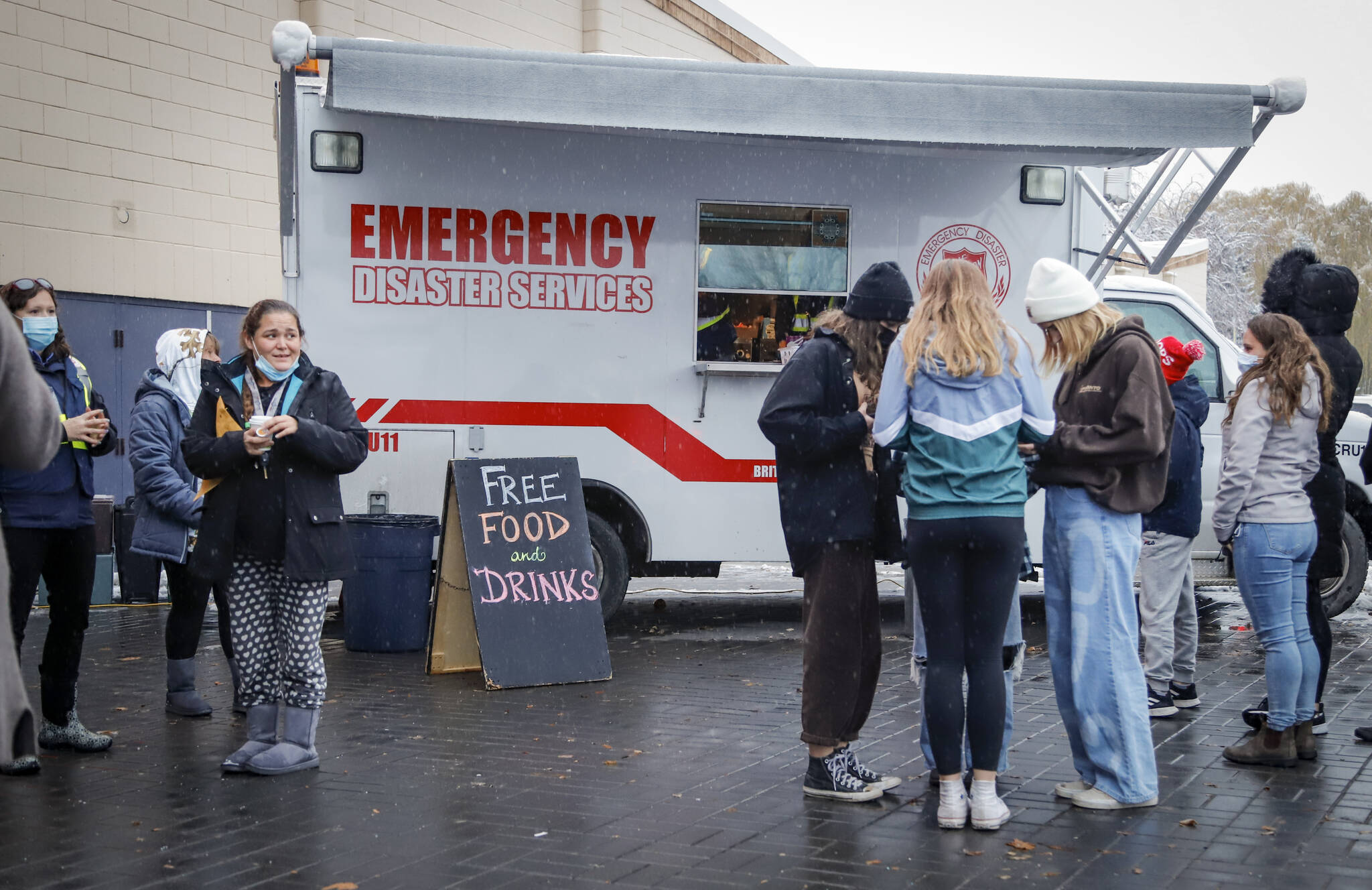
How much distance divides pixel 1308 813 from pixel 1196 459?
2140 millimetres

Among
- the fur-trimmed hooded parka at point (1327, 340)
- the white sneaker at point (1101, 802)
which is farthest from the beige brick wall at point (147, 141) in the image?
the white sneaker at point (1101, 802)

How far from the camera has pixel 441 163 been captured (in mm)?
8359

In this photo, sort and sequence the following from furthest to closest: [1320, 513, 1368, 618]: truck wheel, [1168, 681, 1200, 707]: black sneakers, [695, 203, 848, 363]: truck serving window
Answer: [1320, 513, 1368, 618]: truck wheel < [695, 203, 848, 363]: truck serving window < [1168, 681, 1200, 707]: black sneakers

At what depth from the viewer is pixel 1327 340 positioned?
19.3 feet

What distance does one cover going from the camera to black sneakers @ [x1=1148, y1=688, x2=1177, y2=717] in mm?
6340

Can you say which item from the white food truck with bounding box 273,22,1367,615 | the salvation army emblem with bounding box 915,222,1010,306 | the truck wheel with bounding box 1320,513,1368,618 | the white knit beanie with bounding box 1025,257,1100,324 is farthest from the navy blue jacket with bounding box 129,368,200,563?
the truck wheel with bounding box 1320,513,1368,618

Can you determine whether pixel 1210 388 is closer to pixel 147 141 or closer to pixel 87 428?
pixel 87 428

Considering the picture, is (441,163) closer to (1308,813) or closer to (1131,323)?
(1131,323)

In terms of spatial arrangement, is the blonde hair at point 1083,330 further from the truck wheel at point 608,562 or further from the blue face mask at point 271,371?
the truck wheel at point 608,562

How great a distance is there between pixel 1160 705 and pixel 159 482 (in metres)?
4.65

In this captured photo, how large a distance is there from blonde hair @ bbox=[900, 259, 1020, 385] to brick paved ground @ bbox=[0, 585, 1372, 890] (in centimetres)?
152

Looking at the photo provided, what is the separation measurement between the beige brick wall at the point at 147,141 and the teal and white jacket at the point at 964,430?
32.7ft

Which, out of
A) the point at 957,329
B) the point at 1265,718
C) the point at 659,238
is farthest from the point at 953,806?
the point at 659,238

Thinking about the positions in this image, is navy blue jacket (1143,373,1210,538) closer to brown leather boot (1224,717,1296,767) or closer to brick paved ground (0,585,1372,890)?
brick paved ground (0,585,1372,890)
